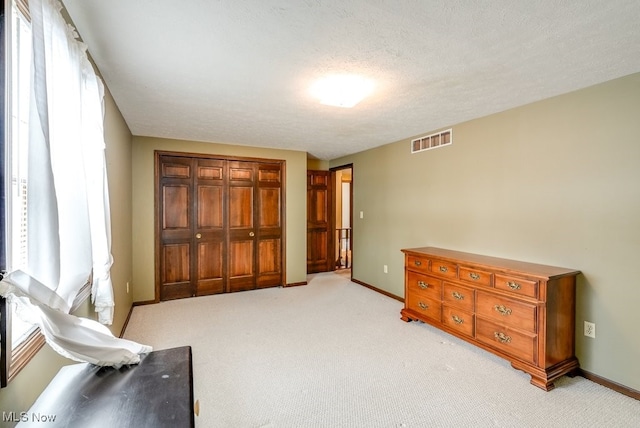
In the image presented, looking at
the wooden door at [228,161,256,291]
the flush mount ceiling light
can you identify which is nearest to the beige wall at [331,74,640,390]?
the flush mount ceiling light

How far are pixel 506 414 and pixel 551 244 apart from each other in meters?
1.52

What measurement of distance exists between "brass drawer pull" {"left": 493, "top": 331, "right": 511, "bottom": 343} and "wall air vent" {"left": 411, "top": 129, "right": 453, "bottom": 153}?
2.14 metres

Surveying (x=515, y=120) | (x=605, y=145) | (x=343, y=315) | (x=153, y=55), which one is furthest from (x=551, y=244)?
(x=153, y=55)

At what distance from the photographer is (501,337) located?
2547 millimetres

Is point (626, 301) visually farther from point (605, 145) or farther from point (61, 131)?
point (61, 131)

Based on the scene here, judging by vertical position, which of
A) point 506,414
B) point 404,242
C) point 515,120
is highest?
point 515,120

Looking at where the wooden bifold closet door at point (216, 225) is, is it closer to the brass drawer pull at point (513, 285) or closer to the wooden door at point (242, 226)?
the wooden door at point (242, 226)

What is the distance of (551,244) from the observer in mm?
2641

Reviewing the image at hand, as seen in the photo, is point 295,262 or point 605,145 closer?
point 605,145

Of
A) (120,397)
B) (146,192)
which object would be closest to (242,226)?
(146,192)

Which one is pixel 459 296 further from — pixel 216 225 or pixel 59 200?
pixel 216 225

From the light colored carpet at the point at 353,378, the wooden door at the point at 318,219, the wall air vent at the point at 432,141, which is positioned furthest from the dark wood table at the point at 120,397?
the wooden door at the point at 318,219

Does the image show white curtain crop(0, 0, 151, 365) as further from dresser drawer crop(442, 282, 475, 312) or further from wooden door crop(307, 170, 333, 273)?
wooden door crop(307, 170, 333, 273)

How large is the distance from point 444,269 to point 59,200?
3.08 metres
